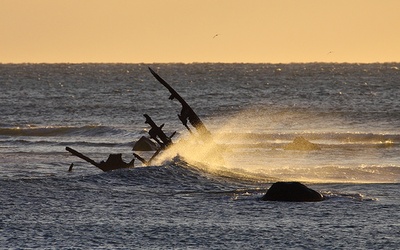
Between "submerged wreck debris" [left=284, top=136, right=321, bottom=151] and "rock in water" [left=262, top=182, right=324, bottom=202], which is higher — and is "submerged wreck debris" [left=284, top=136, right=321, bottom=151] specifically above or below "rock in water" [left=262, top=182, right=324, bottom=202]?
below

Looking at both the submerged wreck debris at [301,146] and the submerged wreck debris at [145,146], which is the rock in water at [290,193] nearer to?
the submerged wreck debris at [301,146]

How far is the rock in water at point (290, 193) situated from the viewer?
27.6 metres

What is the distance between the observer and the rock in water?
90.6 feet

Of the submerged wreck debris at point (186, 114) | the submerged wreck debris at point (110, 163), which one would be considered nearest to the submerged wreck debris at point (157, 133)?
the submerged wreck debris at point (186, 114)

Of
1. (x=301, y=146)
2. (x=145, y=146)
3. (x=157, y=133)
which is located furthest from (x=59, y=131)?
(x=157, y=133)

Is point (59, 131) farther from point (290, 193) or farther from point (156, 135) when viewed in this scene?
point (290, 193)

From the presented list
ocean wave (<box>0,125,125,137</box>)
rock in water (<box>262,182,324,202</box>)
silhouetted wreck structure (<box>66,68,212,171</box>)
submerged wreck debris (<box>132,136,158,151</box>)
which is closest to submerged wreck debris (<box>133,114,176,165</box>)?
silhouetted wreck structure (<box>66,68,212,171</box>)

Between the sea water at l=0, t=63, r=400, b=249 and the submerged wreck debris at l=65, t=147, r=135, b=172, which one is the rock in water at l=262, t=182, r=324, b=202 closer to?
the sea water at l=0, t=63, r=400, b=249

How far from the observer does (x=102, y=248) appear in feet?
70.9

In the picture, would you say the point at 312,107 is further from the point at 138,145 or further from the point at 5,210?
the point at 5,210

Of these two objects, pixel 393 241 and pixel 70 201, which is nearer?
pixel 393 241

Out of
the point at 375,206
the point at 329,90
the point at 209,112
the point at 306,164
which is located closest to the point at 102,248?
the point at 375,206

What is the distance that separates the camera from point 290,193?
27.7 metres

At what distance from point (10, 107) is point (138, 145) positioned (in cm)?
4255
